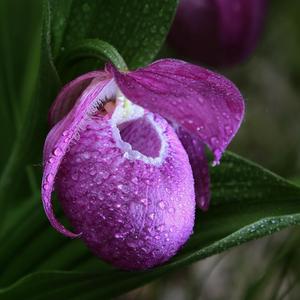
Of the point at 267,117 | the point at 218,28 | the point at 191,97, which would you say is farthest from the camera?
the point at 267,117

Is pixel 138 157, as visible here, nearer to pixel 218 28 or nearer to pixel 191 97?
pixel 191 97

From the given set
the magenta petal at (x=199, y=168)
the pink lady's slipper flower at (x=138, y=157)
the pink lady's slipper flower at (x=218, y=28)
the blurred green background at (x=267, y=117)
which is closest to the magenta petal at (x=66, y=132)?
the pink lady's slipper flower at (x=138, y=157)

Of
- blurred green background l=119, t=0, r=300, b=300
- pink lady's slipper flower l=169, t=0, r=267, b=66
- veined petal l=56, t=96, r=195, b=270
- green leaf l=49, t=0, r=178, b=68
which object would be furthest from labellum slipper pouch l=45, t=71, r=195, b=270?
blurred green background l=119, t=0, r=300, b=300

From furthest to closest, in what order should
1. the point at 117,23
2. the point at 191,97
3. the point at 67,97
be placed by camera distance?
the point at 117,23 < the point at 67,97 < the point at 191,97

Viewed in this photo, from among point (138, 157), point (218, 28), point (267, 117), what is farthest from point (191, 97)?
point (267, 117)

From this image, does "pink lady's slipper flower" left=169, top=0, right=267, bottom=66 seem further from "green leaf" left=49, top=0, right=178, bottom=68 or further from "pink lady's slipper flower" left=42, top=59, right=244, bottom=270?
"pink lady's slipper flower" left=42, top=59, right=244, bottom=270

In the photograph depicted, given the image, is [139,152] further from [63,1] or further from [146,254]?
[63,1]
